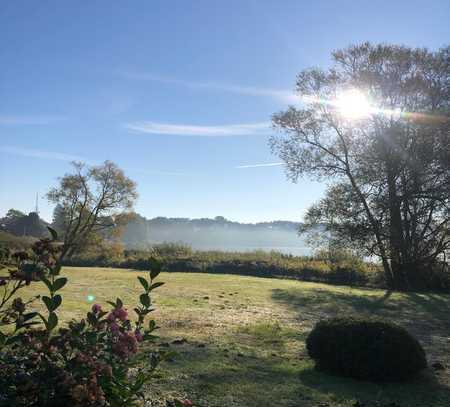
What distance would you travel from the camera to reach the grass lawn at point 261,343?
5223 mm

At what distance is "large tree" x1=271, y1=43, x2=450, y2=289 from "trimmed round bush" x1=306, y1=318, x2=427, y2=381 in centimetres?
1551

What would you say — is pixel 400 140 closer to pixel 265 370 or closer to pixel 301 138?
pixel 301 138

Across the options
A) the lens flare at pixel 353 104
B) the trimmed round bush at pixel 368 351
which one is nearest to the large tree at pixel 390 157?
the lens flare at pixel 353 104

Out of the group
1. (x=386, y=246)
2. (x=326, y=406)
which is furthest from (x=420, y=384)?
(x=386, y=246)

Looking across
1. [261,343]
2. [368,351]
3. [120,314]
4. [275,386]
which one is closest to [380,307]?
[261,343]

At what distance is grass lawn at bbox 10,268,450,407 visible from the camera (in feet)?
17.1

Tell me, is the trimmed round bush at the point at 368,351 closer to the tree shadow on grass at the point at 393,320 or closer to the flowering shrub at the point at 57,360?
the tree shadow on grass at the point at 393,320

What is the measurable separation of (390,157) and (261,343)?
1559 centimetres

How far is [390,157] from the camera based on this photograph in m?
20.9

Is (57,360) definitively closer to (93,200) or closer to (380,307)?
(380,307)

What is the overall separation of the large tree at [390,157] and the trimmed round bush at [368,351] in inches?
611

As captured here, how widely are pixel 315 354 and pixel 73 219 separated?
37507 millimetres

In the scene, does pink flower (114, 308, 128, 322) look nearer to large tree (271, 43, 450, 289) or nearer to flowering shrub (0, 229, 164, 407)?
flowering shrub (0, 229, 164, 407)

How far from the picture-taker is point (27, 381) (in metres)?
2.65
